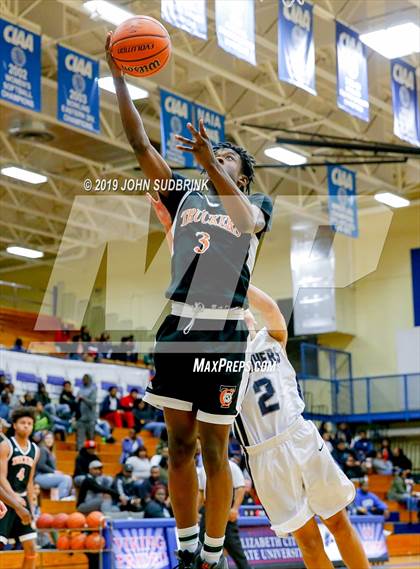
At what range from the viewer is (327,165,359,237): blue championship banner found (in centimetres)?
1910

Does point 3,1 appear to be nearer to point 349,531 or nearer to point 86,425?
point 86,425

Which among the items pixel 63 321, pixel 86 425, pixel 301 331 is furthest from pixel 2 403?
pixel 301 331

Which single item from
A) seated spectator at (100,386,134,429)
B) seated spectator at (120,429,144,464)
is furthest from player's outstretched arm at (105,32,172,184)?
seated spectator at (100,386,134,429)

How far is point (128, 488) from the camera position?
14398mm

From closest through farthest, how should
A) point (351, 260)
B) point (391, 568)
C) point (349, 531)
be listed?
point (349, 531), point (391, 568), point (351, 260)

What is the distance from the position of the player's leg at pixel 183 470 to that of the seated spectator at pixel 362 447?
20285 mm

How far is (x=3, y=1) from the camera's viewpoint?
16.7 m

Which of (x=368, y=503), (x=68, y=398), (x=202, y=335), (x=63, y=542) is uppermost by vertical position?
(x=202, y=335)

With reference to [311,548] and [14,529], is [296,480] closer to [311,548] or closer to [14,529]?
[311,548]

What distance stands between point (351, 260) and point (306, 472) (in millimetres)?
20560

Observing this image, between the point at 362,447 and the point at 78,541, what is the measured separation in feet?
52.8

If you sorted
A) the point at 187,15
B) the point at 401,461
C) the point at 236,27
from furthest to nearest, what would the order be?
the point at 401,461
the point at 236,27
the point at 187,15

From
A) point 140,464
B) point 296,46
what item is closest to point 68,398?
point 140,464

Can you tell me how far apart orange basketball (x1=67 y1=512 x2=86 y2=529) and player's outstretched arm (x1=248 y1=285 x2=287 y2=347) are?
19.0 feet
